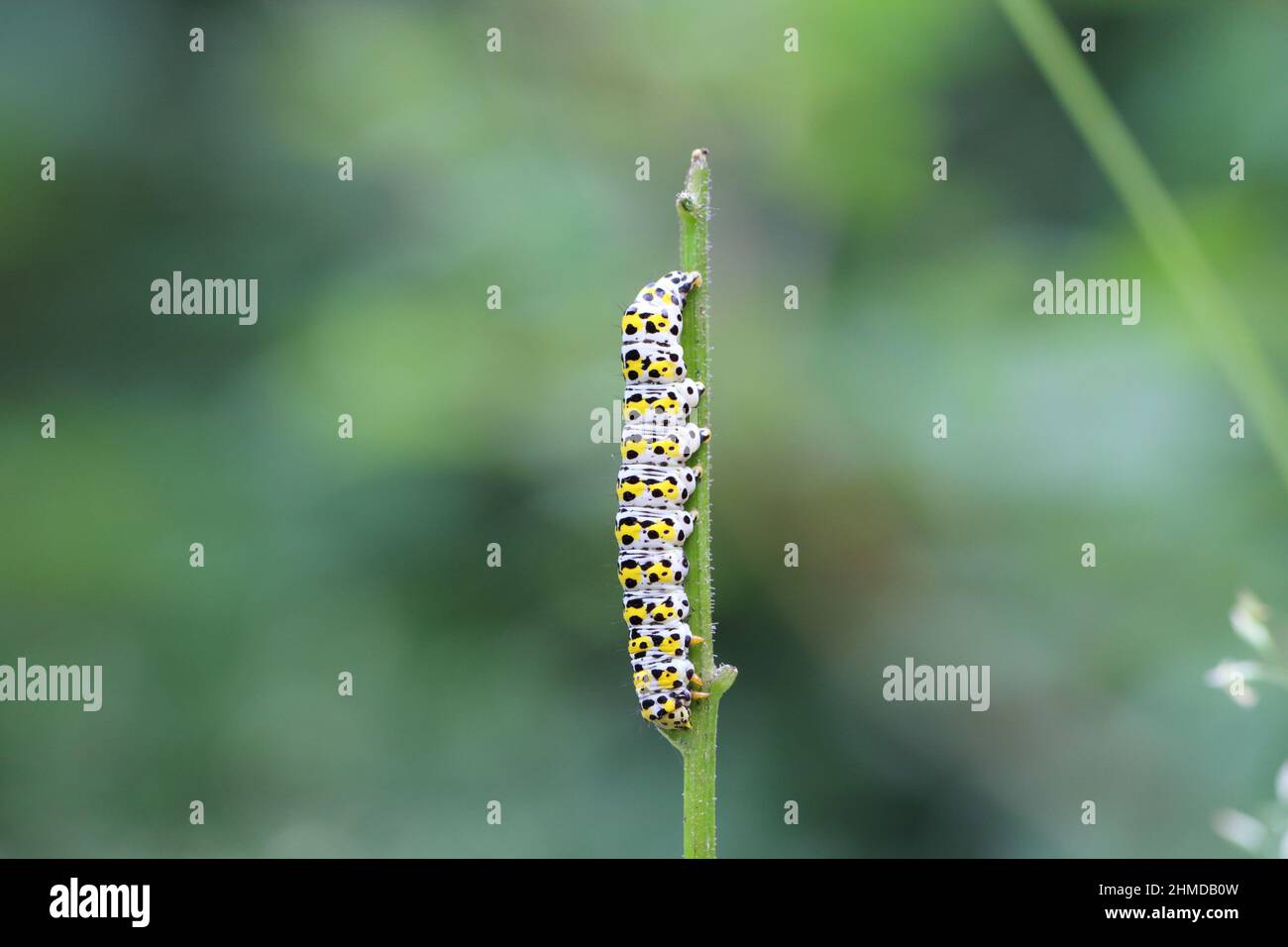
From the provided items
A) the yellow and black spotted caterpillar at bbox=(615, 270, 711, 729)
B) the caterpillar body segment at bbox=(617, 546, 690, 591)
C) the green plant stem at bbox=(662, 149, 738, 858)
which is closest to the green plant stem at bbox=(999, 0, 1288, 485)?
the yellow and black spotted caterpillar at bbox=(615, 270, 711, 729)

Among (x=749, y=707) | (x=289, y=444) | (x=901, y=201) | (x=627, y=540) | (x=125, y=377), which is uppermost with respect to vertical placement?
(x=901, y=201)

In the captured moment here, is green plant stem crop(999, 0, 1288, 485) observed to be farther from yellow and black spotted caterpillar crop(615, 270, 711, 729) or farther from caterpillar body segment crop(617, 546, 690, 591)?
caterpillar body segment crop(617, 546, 690, 591)

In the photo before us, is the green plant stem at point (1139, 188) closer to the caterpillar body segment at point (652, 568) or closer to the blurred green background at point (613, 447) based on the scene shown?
the blurred green background at point (613, 447)

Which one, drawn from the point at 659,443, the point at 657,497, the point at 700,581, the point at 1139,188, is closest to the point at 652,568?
the point at 657,497

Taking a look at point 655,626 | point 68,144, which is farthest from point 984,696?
point 68,144

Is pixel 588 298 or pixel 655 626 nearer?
pixel 655 626

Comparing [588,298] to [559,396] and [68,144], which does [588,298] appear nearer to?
[559,396]

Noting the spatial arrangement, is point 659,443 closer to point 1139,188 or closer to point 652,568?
point 652,568
